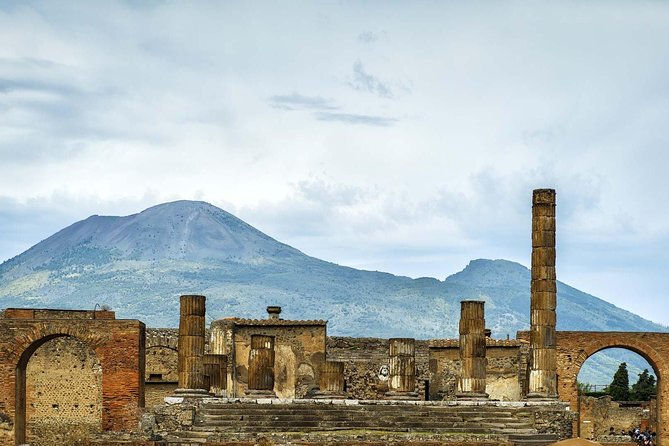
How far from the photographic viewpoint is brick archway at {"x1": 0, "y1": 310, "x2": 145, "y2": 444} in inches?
1686

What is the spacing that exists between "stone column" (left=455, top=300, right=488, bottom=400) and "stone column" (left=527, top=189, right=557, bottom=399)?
170 cm

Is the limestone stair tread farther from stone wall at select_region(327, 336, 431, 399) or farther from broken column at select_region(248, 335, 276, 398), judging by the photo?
stone wall at select_region(327, 336, 431, 399)

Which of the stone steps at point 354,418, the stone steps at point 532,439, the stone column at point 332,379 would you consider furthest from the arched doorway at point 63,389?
the stone steps at point 532,439

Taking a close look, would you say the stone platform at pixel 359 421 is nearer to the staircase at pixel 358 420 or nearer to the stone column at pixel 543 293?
the staircase at pixel 358 420

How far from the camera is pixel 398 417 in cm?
3822

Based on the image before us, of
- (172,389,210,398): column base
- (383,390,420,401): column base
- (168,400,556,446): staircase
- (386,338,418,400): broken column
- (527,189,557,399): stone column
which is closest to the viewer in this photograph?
(168,400,556,446): staircase

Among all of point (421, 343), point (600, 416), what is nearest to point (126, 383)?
point (421, 343)

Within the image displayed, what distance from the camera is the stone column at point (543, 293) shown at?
41.6 meters

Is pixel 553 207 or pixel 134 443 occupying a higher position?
pixel 553 207

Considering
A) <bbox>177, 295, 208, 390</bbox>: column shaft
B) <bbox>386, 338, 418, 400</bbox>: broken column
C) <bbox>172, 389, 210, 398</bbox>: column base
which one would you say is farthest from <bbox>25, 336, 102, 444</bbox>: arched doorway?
<bbox>386, 338, 418, 400</bbox>: broken column

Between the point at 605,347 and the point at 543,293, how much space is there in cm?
1150

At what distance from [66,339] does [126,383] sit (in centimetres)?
838

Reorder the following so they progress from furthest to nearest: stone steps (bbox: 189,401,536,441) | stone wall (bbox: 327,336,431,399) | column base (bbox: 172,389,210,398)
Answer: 1. stone wall (bbox: 327,336,431,399)
2. column base (bbox: 172,389,210,398)
3. stone steps (bbox: 189,401,536,441)

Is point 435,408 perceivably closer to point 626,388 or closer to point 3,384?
point 3,384
